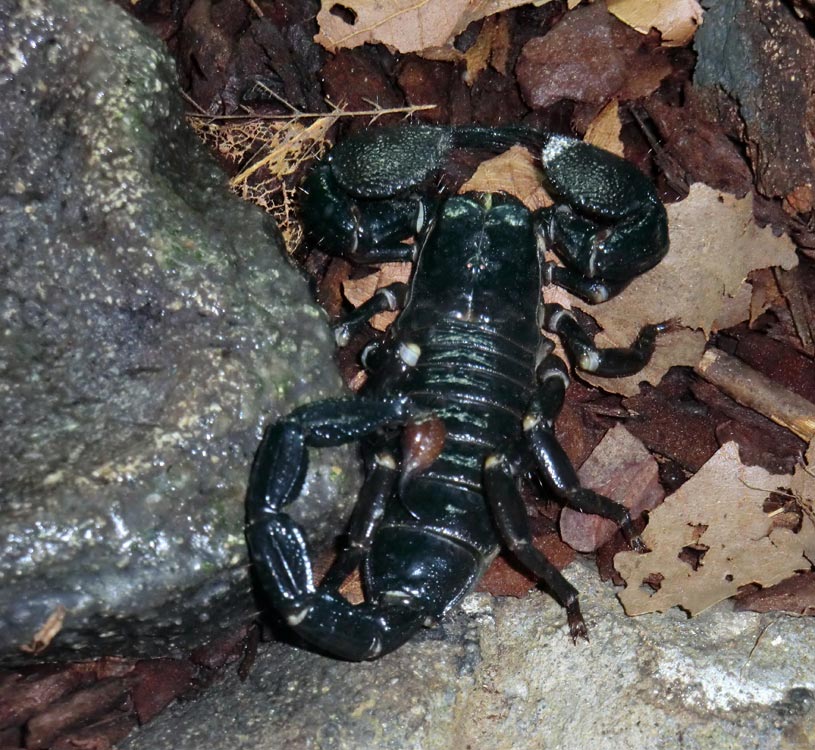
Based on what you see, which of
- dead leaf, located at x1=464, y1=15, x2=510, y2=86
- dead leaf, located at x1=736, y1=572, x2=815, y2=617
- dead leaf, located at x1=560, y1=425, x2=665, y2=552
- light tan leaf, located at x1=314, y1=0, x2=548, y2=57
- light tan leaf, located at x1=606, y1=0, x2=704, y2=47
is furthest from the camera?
dead leaf, located at x1=464, y1=15, x2=510, y2=86

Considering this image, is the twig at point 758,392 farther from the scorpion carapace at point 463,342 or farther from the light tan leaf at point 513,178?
the light tan leaf at point 513,178

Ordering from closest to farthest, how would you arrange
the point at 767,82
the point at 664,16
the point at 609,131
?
the point at 767,82, the point at 664,16, the point at 609,131

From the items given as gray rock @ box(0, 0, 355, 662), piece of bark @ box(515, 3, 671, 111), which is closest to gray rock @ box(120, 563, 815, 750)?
gray rock @ box(0, 0, 355, 662)

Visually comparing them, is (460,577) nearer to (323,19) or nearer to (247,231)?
(247,231)

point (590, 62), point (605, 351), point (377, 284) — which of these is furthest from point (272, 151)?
point (605, 351)

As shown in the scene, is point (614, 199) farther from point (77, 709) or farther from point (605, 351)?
point (77, 709)

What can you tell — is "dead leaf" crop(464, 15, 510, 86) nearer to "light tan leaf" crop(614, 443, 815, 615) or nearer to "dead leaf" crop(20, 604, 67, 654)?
"light tan leaf" crop(614, 443, 815, 615)

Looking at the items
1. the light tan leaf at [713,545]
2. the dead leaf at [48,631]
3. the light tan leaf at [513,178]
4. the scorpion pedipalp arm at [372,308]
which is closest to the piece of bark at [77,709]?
the dead leaf at [48,631]
